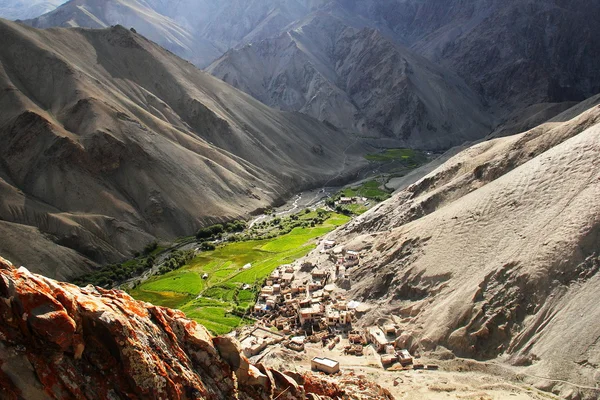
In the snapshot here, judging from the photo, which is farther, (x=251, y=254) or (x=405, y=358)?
(x=251, y=254)

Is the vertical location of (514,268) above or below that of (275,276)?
above

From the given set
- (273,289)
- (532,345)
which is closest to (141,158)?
(273,289)

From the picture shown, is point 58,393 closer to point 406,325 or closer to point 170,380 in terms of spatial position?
point 170,380

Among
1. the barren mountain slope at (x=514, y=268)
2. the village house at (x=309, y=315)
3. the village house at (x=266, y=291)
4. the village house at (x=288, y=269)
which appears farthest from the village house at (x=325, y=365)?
the village house at (x=288, y=269)

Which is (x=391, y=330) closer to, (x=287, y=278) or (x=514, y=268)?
(x=514, y=268)

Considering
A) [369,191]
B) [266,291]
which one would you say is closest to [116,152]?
[266,291]

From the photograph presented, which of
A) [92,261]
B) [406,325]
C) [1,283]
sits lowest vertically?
[92,261]

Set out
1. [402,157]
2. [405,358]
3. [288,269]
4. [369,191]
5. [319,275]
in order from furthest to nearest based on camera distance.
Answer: [402,157]
[369,191]
[288,269]
[319,275]
[405,358]
